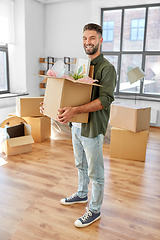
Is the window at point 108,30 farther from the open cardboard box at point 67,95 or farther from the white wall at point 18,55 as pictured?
the open cardboard box at point 67,95

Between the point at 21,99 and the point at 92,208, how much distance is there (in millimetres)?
2147

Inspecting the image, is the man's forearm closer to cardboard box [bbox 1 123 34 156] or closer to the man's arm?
the man's arm

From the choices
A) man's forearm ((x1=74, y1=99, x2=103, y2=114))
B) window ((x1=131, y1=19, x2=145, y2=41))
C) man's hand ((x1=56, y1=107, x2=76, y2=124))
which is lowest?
man's hand ((x1=56, y1=107, x2=76, y2=124))

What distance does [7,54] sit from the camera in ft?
16.5

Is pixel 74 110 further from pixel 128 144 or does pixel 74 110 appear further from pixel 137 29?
pixel 137 29

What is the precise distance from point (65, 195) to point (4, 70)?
12.6ft

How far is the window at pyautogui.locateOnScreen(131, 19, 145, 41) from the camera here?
4.79 metres

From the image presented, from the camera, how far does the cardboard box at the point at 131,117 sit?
8.99 feet

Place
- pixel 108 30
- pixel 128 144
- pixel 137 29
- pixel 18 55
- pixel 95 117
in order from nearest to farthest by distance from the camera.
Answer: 1. pixel 95 117
2. pixel 128 144
3. pixel 137 29
4. pixel 18 55
5. pixel 108 30

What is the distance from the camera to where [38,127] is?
346cm

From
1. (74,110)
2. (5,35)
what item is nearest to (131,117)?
(74,110)

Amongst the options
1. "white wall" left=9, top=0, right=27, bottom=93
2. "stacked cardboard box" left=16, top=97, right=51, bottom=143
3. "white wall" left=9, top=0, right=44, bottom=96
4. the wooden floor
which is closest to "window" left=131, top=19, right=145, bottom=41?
"white wall" left=9, top=0, right=44, bottom=96

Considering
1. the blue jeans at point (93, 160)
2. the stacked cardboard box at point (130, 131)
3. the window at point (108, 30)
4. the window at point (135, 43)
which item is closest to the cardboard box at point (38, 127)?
the stacked cardboard box at point (130, 131)

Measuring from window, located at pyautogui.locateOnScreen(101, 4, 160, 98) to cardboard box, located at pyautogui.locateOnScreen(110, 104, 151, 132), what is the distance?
2.14 m
